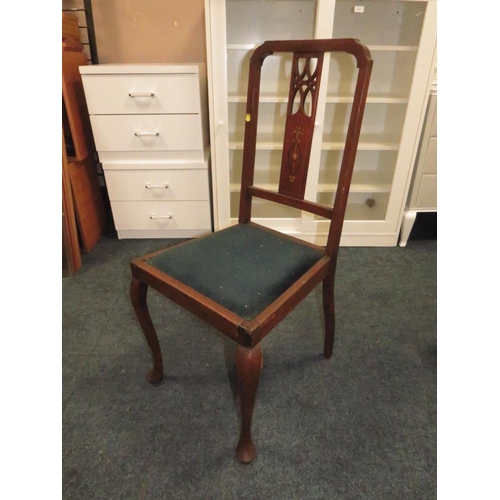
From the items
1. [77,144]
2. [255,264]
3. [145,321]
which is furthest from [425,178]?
[77,144]

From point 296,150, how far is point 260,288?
Result: 444 mm

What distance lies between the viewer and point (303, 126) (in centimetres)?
97

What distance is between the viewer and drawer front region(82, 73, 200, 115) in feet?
4.99

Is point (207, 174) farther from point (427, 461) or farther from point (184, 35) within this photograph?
point (427, 461)

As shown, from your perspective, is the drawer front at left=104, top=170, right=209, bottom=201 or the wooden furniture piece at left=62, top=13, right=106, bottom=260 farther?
the drawer front at left=104, top=170, right=209, bottom=201

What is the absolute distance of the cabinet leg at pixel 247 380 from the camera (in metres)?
0.73

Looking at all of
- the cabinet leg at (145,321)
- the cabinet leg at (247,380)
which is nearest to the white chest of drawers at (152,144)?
the cabinet leg at (145,321)

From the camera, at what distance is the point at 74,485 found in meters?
0.82

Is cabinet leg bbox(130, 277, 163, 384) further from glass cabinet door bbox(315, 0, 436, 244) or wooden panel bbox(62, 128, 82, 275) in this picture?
glass cabinet door bbox(315, 0, 436, 244)

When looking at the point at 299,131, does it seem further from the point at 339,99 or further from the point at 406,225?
the point at 406,225

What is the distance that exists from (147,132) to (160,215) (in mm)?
437

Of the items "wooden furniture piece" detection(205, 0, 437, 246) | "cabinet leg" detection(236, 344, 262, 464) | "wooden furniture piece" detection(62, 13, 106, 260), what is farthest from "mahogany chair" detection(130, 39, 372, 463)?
"wooden furniture piece" detection(62, 13, 106, 260)

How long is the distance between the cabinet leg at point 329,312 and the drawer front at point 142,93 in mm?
1083
